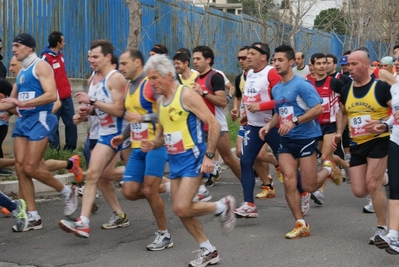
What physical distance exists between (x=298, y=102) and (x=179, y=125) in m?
1.88

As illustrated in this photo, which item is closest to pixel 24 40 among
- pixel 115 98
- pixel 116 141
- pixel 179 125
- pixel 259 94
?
pixel 115 98

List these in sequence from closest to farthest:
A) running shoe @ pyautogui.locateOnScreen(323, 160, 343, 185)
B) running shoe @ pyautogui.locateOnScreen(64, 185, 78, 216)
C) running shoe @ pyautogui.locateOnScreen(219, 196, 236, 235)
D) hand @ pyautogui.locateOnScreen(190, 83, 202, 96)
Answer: running shoe @ pyautogui.locateOnScreen(219, 196, 236, 235) < running shoe @ pyautogui.locateOnScreen(64, 185, 78, 216) < running shoe @ pyautogui.locateOnScreen(323, 160, 343, 185) < hand @ pyautogui.locateOnScreen(190, 83, 202, 96)

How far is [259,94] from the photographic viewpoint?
9398 millimetres

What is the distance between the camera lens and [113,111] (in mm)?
7879

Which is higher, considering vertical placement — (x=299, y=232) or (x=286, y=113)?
(x=286, y=113)

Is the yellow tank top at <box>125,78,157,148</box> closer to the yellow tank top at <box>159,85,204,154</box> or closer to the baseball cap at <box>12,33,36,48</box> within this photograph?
the yellow tank top at <box>159,85,204,154</box>

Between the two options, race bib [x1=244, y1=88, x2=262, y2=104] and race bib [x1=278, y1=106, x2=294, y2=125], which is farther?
race bib [x1=244, y1=88, x2=262, y2=104]

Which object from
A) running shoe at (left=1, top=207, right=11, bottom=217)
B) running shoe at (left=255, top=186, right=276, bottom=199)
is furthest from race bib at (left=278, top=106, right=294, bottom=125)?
running shoe at (left=1, top=207, right=11, bottom=217)

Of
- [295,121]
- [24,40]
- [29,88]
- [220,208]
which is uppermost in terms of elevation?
[24,40]

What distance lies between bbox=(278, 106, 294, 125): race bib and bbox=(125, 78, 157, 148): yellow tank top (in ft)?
4.96

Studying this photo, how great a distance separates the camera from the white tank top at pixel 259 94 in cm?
935

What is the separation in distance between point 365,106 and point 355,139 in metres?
0.36

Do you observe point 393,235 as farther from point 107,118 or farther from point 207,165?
point 107,118

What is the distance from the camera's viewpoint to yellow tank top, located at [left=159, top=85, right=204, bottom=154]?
22.5ft
